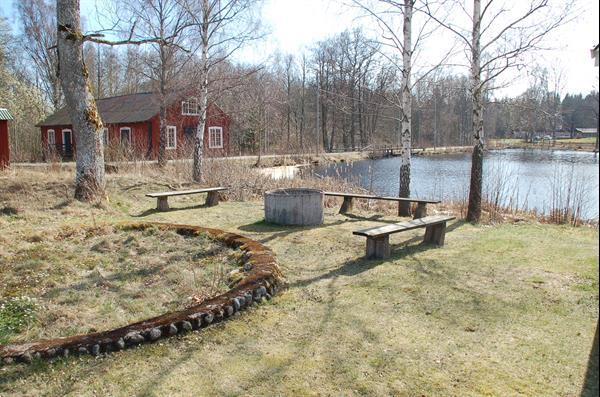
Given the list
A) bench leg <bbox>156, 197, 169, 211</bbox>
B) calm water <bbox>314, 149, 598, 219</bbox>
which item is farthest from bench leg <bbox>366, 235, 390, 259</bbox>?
bench leg <bbox>156, 197, 169, 211</bbox>

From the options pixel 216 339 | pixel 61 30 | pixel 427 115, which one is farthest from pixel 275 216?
pixel 427 115

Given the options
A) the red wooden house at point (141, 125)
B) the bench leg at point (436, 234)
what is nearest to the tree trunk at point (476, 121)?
the bench leg at point (436, 234)

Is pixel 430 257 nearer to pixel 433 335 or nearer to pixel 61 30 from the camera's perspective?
pixel 433 335

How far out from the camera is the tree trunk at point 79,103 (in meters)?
9.11

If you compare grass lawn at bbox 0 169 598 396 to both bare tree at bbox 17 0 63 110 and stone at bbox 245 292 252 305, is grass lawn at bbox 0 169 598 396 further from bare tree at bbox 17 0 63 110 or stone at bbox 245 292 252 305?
bare tree at bbox 17 0 63 110

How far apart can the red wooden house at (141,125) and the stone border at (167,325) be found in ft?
72.1

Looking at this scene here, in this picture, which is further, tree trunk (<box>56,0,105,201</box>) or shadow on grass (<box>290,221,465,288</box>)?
tree trunk (<box>56,0,105,201</box>)

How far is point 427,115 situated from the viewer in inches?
2319

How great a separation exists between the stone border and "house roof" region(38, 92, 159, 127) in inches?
942

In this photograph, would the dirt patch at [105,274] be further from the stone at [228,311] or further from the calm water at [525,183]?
the calm water at [525,183]

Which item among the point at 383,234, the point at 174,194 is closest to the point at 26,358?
the point at 383,234

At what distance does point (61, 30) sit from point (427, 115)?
5444cm

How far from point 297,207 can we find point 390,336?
4543 mm

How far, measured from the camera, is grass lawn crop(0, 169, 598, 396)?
117 inches
